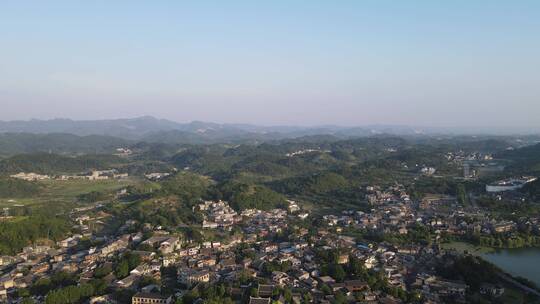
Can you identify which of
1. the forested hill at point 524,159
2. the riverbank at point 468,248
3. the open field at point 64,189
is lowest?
the open field at point 64,189

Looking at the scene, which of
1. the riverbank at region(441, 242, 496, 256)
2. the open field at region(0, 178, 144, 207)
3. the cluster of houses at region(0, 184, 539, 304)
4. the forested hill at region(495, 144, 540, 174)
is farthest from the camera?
the forested hill at region(495, 144, 540, 174)

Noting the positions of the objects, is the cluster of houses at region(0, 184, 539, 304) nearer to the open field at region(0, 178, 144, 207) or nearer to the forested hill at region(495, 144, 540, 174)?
the open field at region(0, 178, 144, 207)

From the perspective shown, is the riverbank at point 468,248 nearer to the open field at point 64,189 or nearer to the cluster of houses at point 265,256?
the cluster of houses at point 265,256

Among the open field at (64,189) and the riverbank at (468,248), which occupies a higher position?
the riverbank at (468,248)

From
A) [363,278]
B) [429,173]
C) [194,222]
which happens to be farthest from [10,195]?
[429,173]

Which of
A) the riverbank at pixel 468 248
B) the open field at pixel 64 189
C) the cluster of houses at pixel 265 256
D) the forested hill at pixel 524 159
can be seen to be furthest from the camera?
the forested hill at pixel 524 159

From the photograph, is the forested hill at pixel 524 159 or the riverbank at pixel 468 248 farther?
the forested hill at pixel 524 159

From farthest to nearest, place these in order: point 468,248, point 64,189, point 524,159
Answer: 1. point 524,159
2. point 64,189
3. point 468,248

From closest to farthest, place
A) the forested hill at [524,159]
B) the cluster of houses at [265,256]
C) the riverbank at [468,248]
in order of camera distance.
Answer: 1. the cluster of houses at [265,256]
2. the riverbank at [468,248]
3. the forested hill at [524,159]

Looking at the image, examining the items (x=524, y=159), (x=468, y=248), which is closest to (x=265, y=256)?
(x=468, y=248)

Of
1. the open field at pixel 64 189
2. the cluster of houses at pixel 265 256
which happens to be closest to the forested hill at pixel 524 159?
the cluster of houses at pixel 265 256

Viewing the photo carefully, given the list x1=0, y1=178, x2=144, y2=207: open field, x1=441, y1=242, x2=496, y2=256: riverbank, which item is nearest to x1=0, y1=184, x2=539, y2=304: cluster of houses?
x1=441, y1=242, x2=496, y2=256: riverbank

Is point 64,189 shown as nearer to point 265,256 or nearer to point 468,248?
point 265,256
